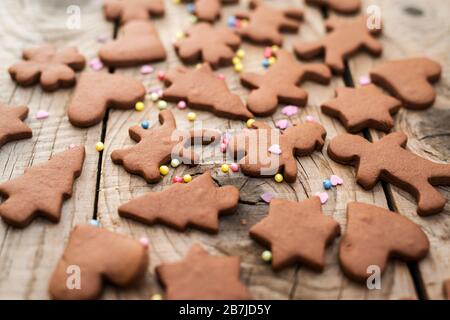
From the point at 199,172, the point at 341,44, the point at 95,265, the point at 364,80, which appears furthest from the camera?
the point at 341,44

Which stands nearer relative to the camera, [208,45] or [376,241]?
[376,241]

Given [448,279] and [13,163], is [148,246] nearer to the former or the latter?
[13,163]

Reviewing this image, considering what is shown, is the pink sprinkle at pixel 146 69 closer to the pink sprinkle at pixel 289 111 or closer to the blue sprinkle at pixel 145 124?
the blue sprinkle at pixel 145 124

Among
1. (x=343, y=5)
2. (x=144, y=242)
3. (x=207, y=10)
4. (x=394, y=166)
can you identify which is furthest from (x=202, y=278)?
(x=343, y=5)

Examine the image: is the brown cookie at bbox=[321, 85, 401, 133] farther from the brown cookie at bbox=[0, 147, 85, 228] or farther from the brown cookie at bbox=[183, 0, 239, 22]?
the brown cookie at bbox=[0, 147, 85, 228]

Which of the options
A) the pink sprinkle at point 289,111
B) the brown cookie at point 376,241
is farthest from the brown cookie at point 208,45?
the brown cookie at point 376,241

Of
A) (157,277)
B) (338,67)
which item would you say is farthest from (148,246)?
(338,67)

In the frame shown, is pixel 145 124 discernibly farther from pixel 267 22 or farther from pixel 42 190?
pixel 267 22
